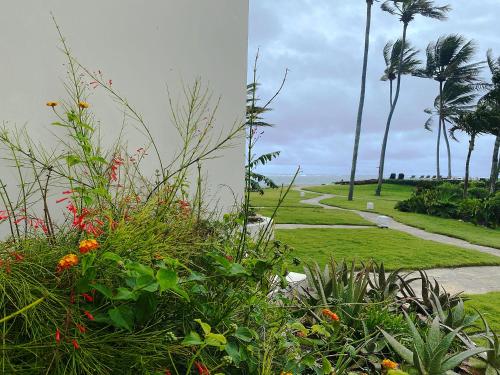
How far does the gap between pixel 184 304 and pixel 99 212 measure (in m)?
0.56

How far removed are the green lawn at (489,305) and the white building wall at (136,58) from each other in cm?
288

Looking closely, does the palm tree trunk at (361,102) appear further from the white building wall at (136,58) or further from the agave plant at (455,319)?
the agave plant at (455,319)

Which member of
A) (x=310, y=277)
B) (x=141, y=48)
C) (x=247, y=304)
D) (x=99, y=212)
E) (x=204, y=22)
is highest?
(x=204, y=22)

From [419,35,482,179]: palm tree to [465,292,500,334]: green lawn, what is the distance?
27741mm

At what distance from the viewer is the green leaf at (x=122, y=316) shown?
3.45 ft

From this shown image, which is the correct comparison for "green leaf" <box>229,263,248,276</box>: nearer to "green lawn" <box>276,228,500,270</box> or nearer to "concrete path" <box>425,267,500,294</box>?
"green lawn" <box>276,228,500,270</box>

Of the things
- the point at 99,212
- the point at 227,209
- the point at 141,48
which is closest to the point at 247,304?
the point at 99,212

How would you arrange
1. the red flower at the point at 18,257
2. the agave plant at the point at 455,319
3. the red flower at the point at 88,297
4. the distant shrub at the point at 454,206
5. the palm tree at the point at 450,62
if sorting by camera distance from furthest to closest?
the palm tree at the point at 450,62
the distant shrub at the point at 454,206
the agave plant at the point at 455,319
the red flower at the point at 18,257
the red flower at the point at 88,297

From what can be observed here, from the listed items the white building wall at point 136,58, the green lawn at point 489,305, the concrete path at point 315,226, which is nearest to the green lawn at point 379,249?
the concrete path at point 315,226

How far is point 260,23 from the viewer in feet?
13.4

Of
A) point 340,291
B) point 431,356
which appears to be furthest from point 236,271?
point 340,291

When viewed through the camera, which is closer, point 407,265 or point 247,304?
point 247,304

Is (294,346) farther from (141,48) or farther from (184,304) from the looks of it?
(141,48)

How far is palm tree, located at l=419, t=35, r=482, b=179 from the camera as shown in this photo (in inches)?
1067
